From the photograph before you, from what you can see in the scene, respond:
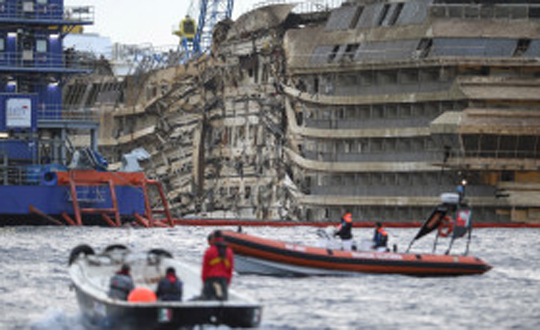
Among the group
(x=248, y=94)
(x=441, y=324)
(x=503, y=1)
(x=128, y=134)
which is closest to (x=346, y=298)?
(x=441, y=324)

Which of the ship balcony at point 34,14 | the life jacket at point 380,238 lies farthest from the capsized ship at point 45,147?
the life jacket at point 380,238

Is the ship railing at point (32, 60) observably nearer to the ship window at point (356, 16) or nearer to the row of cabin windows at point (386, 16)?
the ship window at point (356, 16)

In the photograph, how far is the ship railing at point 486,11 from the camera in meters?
99.8

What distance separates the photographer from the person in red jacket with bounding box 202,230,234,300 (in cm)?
3338

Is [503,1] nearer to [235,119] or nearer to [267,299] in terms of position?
[235,119]

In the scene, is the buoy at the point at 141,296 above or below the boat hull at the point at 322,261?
above

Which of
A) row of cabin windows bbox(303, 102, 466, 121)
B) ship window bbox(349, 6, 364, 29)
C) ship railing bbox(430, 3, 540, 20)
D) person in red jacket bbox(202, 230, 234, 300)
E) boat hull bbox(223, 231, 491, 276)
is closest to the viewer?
person in red jacket bbox(202, 230, 234, 300)

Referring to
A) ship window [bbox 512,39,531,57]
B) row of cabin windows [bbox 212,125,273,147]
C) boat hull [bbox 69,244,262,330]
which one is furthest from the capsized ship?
boat hull [bbox 69,244,262,330]

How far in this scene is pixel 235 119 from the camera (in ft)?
388

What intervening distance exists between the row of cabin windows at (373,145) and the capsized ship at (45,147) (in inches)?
718

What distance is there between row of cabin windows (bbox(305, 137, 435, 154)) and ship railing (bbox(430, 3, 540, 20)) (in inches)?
350

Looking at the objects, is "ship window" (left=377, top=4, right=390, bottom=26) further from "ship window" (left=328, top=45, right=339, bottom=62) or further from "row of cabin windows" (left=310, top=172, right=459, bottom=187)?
"row of cabin windows" (left=310, top=172, right=459, bottom=187)

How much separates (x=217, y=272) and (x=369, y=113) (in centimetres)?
7040

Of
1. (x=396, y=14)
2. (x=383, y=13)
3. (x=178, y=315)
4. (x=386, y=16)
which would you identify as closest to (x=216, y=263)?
(x=178, y=315)
